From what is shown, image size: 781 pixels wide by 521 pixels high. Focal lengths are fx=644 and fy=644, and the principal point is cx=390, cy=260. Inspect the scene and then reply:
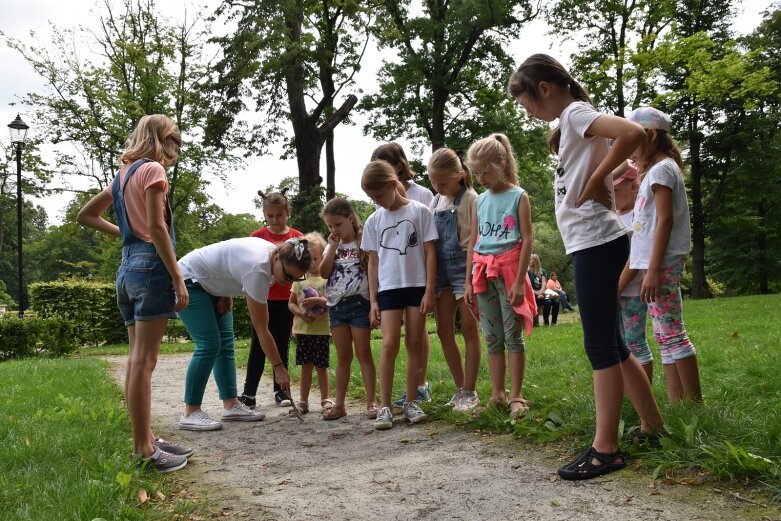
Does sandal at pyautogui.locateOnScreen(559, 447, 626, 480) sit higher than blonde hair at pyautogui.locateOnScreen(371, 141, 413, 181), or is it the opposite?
blonde hair at pyautogui.locateOnScreen(371, 141, 413, 181)

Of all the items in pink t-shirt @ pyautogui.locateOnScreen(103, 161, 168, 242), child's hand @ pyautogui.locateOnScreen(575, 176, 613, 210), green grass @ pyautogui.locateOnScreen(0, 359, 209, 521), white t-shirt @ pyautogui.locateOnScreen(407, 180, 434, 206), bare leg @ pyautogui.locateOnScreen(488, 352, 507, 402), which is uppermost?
white t-shirt @ pyautogui.locateOnScreen(407, 180, 434, 206)

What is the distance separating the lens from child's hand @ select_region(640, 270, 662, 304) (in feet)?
11.1

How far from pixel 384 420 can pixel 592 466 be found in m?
1.81

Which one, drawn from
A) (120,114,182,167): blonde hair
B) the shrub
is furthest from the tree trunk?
(120,114,182,167): blonde hair

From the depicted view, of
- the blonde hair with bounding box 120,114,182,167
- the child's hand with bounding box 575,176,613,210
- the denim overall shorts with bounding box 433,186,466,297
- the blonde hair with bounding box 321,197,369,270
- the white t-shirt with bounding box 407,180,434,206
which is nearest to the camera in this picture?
the child's hand with bounding box 575,176,613,210

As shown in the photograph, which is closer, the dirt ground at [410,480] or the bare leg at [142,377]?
the dirt ground at [410,480]

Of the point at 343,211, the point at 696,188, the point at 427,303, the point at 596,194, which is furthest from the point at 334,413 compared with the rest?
the point at 696,188

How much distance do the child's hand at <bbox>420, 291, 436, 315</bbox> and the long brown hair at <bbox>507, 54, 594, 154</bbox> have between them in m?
1.76

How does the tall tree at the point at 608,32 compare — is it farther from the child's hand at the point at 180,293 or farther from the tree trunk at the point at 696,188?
the child's hand at the point at 180,293

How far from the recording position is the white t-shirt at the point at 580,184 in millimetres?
2984

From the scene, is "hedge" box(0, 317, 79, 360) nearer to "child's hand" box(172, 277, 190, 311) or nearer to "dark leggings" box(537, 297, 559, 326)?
"dark leggings" box(537, 297, 559, 326)

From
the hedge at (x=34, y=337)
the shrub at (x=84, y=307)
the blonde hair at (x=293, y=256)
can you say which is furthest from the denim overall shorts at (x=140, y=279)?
the shrub at (x=84, y=307)

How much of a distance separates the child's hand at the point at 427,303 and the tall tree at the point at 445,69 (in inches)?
749

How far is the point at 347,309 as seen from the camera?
509 cm
